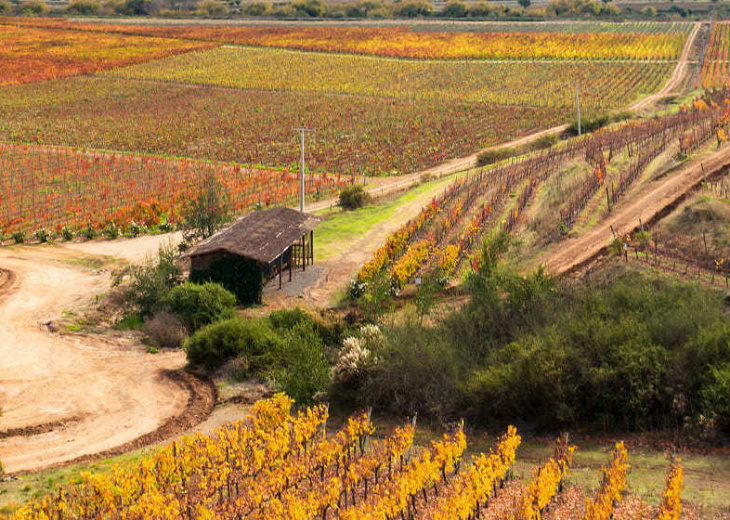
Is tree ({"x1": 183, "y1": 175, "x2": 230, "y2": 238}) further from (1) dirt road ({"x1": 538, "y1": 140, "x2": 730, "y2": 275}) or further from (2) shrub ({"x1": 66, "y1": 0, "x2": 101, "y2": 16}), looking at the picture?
(2) shrub ({"x1": 66, "y1": 0, "x2": 101, "y2": 16})

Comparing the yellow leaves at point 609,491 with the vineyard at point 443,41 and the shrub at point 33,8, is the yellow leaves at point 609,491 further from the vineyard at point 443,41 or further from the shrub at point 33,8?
the shrub at point 33,8

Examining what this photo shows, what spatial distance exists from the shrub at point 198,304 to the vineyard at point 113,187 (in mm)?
14209

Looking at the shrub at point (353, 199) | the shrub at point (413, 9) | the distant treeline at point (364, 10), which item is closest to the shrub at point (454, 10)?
the distant treeline at point (364, 10)

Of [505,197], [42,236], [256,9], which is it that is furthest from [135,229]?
[256,9]

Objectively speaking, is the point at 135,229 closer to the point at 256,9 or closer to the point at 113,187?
the point at 113,187

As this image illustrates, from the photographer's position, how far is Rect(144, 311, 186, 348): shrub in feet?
101

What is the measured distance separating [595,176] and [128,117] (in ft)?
197

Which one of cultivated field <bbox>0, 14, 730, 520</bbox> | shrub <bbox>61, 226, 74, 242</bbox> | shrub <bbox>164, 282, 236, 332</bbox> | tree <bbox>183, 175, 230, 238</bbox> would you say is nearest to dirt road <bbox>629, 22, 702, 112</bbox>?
cultivated field <bbox>0, 14, 730, 520</bbox>

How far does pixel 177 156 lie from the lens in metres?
70.8

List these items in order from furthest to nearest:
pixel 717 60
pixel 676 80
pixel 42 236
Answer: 1. pixel 717 60
2. pixel 676 80
3. pixel 42 236

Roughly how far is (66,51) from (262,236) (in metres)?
100

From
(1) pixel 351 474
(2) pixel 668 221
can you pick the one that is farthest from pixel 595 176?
(1) pixel 351 474

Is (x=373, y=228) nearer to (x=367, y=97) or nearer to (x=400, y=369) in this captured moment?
(x=400, y=369)

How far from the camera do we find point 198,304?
31703 mm
